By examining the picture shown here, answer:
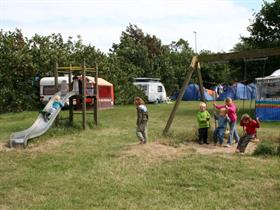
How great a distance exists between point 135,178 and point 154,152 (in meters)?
2.22

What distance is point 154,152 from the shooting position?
10.8 m

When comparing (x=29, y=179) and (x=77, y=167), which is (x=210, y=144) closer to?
(x=77, y=167)

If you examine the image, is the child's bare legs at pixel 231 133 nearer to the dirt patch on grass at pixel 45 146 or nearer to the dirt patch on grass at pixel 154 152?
the dirt patch on grass at pixel 154 152

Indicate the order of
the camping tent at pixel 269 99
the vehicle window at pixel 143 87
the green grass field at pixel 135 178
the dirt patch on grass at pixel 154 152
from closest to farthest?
the green grass field at pixel 135 178
the dirt patch on grass at pixel 154 152
the camping tent at pixel 269 99
the vehicle window at pixel 143 87

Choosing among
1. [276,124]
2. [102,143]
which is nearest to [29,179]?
[102,143]

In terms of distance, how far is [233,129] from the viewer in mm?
13477

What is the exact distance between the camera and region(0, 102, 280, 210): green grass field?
7.18m

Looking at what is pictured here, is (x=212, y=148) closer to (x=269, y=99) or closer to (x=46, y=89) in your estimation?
(x=269, y=99)

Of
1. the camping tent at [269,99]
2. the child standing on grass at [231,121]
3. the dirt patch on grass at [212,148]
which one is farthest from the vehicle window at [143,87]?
the dirt patch on grass at [212,148]

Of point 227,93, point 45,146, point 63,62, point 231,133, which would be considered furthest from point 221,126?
point 227,93

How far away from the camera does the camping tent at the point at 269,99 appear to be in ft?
74.4

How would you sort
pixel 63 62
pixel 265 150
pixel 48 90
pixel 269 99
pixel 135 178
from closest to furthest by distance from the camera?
pixel 135 178, pixel 265 150, pixel 269 99, pixel 48 90, pixel 63 62

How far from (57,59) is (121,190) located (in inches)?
934

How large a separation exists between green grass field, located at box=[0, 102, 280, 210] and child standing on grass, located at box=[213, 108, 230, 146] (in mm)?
1226
